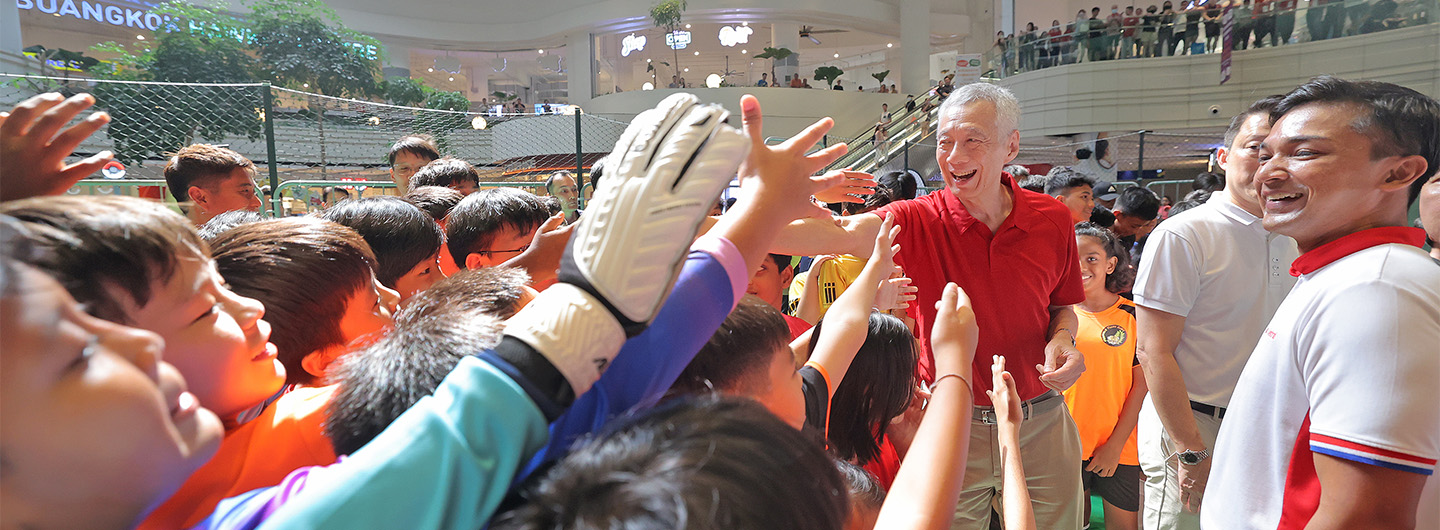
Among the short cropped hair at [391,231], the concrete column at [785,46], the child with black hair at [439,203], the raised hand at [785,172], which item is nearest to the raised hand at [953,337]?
the raised hand at [785,172]

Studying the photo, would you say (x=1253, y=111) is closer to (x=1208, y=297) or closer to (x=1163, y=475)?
(x=1208, y=297)

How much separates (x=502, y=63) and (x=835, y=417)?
2754 centimetres

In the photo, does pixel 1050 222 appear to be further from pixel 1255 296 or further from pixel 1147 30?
A: pixel 1147 30

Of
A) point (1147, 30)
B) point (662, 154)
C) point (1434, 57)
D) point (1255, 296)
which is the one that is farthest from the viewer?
point (1147, 30)

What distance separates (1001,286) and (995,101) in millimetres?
612

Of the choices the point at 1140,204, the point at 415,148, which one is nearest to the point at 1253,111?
the point at 1140,204

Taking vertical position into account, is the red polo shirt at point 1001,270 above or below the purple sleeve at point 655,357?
below

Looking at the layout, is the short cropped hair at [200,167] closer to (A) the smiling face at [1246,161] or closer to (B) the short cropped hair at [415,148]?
(B) the short cropped hair at [415,148]

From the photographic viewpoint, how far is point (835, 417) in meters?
1.75

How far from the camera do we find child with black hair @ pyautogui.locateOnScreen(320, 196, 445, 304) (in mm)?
1894

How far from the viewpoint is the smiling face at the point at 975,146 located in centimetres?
222

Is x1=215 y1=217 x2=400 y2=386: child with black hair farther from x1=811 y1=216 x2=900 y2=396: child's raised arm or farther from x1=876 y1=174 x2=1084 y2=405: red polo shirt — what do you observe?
x1=876 y1=174 x2=1084 y2=405: red polo shirt

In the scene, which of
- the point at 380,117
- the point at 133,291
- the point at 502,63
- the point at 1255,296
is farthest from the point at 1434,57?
the point at 502,63

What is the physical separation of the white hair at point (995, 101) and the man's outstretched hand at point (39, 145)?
2101 mm
